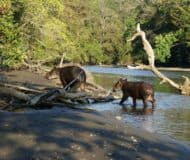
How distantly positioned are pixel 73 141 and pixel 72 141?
0.02 m

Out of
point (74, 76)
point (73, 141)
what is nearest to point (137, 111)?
point (74, 76)

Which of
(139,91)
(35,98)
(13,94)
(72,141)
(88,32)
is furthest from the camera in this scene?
(88,32)

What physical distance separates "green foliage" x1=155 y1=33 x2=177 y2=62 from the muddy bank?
76.0 metres

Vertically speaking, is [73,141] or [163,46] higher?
[73,141]

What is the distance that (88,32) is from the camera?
10112 cm

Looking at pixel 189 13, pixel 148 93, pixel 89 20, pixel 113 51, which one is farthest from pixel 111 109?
pixel 113 51

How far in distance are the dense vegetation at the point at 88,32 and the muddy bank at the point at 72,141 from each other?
11.7m

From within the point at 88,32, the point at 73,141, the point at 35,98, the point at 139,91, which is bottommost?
the point at 139,91

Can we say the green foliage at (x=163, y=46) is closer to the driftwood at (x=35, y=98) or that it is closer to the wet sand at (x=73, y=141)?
the driftwood at (x=35, y=98)

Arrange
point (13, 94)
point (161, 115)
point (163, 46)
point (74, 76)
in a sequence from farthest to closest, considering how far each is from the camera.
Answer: point (163, 46) < point (74, 76) < point (161, 115) < point (13, 94)

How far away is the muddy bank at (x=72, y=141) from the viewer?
9141 mm

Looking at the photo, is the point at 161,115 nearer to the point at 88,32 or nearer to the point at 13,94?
the point at 13,94

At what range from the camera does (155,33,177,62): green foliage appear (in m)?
86.8

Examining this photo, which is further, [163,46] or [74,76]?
[163,46]
